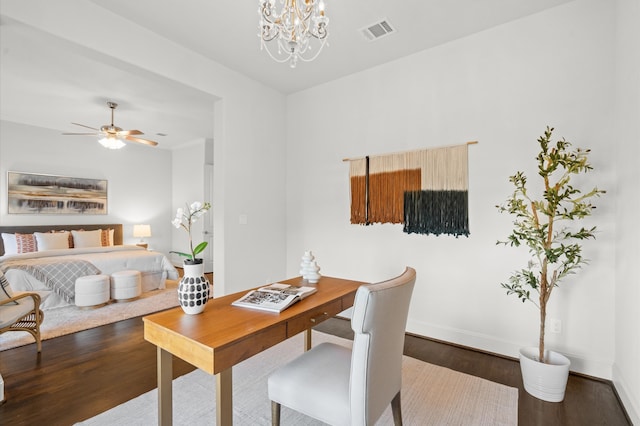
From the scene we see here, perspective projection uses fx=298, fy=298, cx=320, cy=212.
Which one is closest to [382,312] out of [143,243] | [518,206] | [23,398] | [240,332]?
[240,332]

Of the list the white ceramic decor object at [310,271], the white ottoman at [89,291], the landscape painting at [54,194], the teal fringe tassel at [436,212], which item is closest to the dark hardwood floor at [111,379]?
the white ottoman at [89,291]

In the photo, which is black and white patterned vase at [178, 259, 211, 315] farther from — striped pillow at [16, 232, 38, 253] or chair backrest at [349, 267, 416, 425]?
striped pillow at [16, 232, 38, 253]

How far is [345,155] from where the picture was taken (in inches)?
137

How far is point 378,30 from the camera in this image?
2.62 m

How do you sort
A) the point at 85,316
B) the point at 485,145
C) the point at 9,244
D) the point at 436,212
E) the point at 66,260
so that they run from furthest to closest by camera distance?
the point at 9,244, the point at 66,260, the point at 85,316, the point at 436,212, the point at 485,145

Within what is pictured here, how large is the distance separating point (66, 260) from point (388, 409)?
4.36 meters

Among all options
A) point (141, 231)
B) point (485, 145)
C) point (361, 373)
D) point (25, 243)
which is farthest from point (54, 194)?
point (485, 145)

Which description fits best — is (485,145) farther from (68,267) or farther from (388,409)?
(68,267)

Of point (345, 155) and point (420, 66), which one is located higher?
point (420, 66)

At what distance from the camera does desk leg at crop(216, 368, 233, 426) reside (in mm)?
1156

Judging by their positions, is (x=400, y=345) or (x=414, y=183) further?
(x=414, y=183)

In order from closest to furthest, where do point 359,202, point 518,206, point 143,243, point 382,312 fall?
point 382,312 → point 518,206 → point 359,202 → point 143,243

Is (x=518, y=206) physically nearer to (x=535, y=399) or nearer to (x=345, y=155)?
(x=535, y=399)

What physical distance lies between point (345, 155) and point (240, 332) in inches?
103
